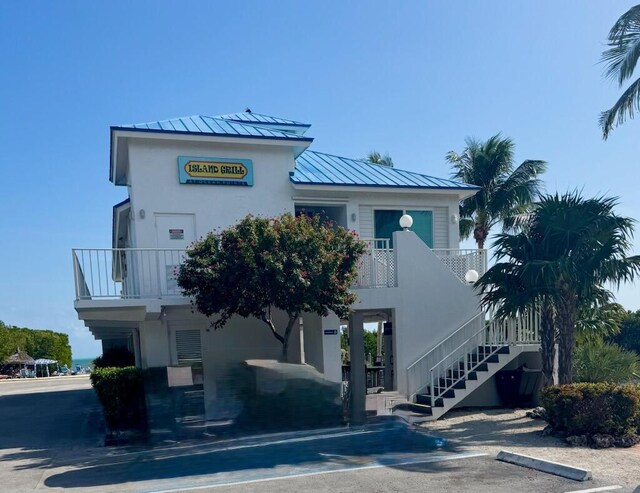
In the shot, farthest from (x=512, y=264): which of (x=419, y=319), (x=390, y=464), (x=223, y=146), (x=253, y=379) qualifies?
(x=223, y=146)

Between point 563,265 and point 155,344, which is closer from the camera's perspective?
point 563,265

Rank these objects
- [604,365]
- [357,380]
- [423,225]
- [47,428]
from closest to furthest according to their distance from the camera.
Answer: [357,380]
[604,365]
[47,428]
[423,225]

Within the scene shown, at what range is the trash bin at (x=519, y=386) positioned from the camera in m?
14.5

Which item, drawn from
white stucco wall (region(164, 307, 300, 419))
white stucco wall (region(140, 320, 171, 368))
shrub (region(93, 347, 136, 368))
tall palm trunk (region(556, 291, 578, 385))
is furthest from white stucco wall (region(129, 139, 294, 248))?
tall palm trunk (region(556, 291, 578, 385))

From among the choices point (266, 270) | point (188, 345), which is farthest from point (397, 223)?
point (188, 345)

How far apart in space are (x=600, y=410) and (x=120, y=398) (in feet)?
32.6

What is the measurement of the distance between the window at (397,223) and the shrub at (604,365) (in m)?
5.27

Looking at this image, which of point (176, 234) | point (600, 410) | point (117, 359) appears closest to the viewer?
point (600, 410)

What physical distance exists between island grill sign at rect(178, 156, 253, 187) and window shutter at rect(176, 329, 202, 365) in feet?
12.6

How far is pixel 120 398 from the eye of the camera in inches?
507

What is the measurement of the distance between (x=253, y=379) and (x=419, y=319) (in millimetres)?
4432

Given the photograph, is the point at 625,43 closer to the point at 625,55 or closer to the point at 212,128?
the point at 625,55

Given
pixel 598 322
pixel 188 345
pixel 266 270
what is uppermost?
pixel 266 270

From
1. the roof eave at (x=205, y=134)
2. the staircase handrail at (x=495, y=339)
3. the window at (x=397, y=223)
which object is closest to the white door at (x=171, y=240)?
the roof eave at (x=205, y=134)
